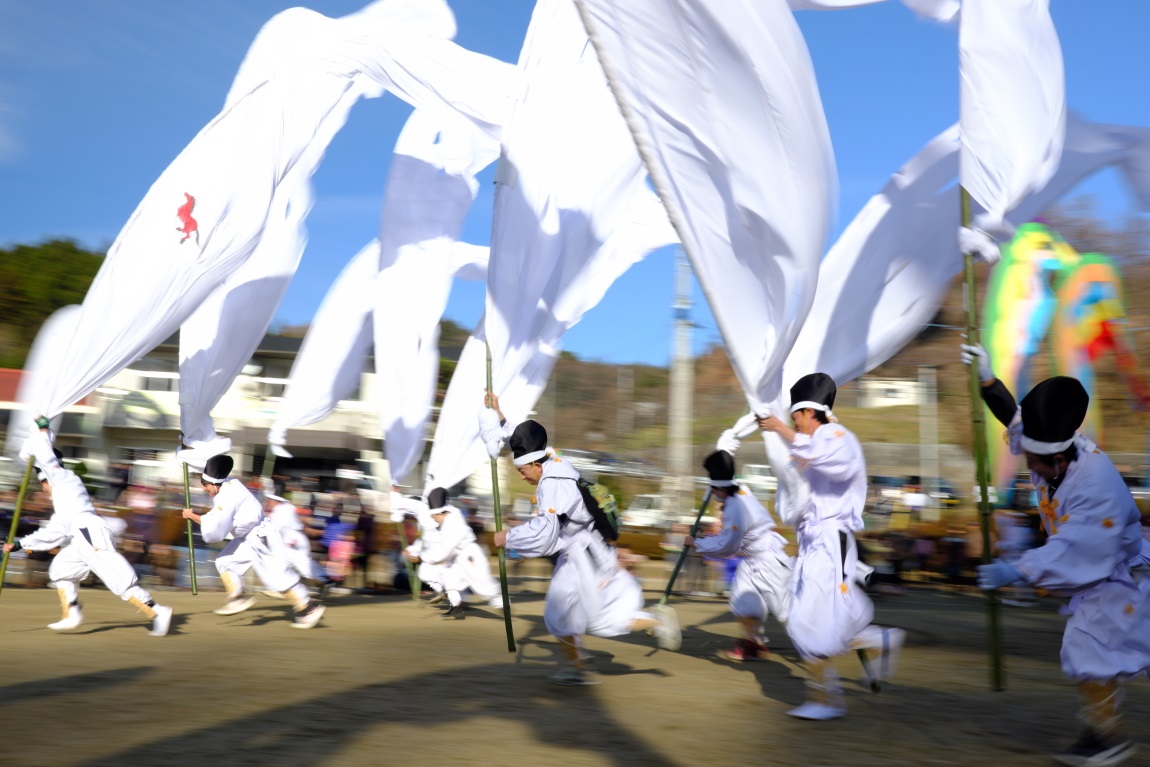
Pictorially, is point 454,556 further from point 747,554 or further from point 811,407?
point 811,407

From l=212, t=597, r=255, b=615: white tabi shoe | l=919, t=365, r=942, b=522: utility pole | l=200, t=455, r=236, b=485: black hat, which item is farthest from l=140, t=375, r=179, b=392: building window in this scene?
l=919, t=365, r=942, b=522: utility pole

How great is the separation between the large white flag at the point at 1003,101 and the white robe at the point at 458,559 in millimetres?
6689

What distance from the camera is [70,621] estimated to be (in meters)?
7.84

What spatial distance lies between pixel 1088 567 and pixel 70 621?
747 cm

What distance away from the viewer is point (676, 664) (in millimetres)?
6859

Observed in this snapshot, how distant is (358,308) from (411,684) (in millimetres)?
6824

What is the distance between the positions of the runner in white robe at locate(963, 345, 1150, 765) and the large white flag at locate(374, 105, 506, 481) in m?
7.41

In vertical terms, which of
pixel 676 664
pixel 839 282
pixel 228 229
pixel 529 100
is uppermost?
pixel 529 100

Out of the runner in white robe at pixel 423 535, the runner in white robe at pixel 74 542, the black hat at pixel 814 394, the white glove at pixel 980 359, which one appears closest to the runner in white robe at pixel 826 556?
the black hat at pixel 814 394

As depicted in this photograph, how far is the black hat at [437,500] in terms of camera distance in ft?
34.4

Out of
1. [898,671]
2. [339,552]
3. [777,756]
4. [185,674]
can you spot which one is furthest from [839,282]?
[339,552]

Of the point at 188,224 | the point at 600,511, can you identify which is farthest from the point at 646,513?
the point at 600,511

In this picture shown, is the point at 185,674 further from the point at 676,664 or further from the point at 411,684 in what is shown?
the point at 676,664

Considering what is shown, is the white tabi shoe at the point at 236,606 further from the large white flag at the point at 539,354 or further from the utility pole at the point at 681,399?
the utility pole at the point at 681,399
